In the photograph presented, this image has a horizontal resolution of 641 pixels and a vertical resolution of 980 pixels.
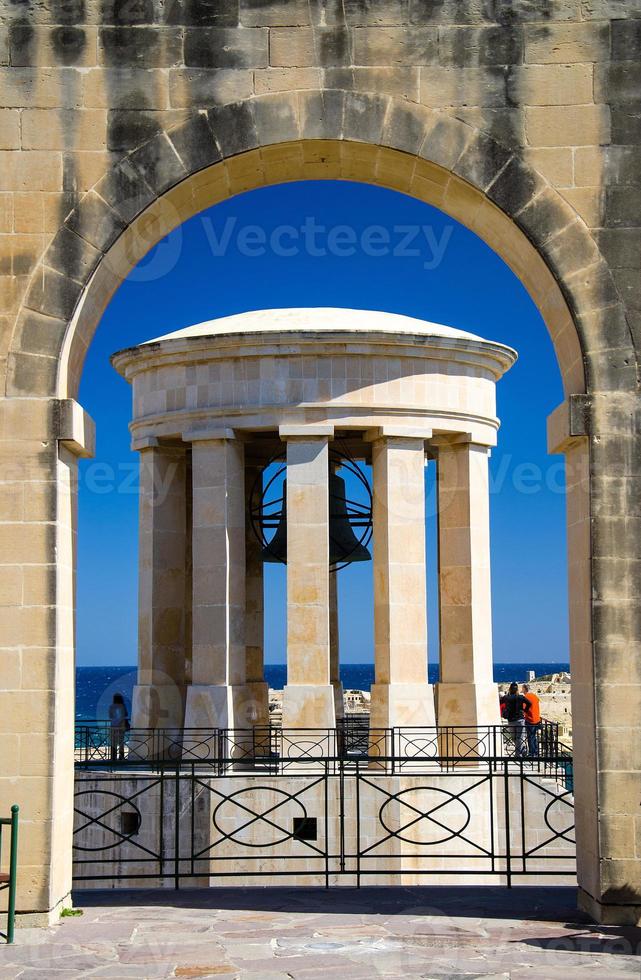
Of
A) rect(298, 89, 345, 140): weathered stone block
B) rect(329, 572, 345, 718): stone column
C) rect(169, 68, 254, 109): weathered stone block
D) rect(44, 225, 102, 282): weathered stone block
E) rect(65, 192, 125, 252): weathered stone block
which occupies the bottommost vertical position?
rect(329, 572, 345, 718): stone column

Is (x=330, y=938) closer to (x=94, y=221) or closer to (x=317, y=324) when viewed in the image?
(x=94, y=221)

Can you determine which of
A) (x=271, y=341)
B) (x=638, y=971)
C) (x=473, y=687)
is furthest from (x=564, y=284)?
(x=473, y=687)

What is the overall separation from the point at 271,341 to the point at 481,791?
8.40 meters

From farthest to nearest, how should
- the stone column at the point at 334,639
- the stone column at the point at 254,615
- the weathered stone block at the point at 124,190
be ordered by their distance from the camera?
the stone column at the point at 334,639 → the stone column at the point at 254,615 → the weathered stone block at the point at 124,190

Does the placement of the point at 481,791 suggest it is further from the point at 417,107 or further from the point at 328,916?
the point at 417,107

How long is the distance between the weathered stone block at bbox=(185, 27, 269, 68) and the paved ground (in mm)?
6905

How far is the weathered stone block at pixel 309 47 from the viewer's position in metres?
10.1

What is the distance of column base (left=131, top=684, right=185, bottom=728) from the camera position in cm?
2262

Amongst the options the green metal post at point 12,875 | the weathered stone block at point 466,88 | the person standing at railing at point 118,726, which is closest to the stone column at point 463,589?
the person standing at railing at point 118,726

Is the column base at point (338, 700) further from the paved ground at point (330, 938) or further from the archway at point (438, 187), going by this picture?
the archway at point (438, 187)

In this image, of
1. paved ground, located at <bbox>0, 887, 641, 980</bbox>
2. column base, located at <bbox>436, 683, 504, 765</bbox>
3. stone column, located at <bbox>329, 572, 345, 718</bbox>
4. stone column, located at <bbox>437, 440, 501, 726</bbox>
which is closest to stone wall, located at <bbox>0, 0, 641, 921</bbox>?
paved ground, located at <bbox>0, 887, 641, 980</bbox>

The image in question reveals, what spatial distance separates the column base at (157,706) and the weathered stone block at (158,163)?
14170mm

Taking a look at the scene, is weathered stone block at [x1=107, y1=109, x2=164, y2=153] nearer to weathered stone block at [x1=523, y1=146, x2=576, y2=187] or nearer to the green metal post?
→ weathered stone block at [x1=523, y1=146, x2=576, y2=187]

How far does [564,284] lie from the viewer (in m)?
9.88
